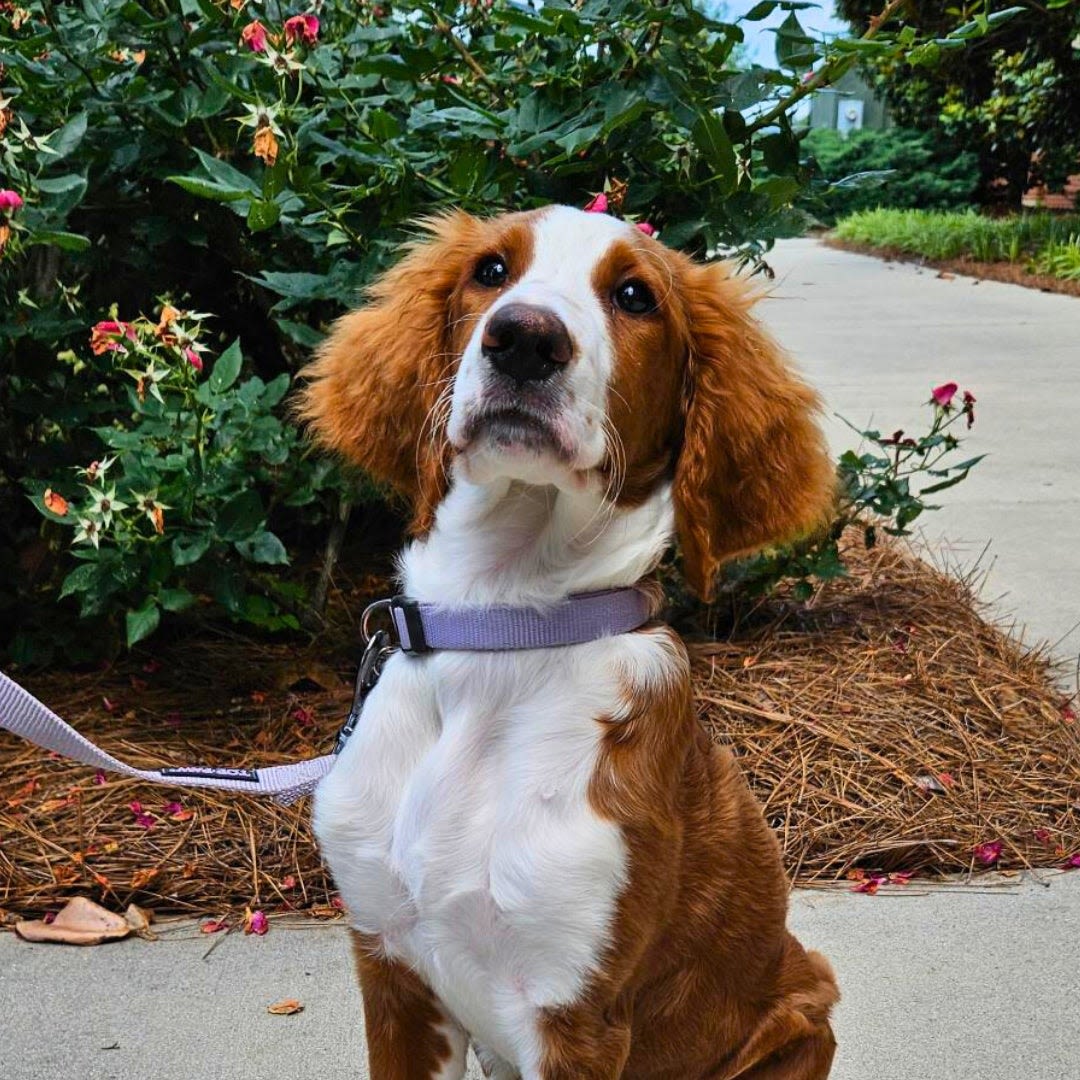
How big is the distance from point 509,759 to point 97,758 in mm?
834

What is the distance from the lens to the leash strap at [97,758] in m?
2.40

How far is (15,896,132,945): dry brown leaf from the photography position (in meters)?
3.12

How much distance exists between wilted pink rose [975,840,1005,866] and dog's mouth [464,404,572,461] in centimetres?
195

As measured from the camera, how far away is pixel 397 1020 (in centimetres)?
235

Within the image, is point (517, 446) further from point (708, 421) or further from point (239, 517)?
point (239, 517)

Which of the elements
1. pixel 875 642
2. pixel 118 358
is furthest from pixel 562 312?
pixel 875 642

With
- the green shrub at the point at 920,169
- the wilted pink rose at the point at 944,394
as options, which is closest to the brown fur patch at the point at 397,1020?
the wilted pink rose at the point at 944,394

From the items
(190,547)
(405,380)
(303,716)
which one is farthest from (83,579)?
(405,380)

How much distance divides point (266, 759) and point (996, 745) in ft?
6.63

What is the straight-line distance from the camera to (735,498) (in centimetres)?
242

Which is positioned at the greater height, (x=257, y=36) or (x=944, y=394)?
(x=257, y=36)

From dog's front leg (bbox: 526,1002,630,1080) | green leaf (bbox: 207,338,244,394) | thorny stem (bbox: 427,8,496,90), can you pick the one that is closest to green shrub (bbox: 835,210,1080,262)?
thorny stem (bbox: 427,8,496,90)

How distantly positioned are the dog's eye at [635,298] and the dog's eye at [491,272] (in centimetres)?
20

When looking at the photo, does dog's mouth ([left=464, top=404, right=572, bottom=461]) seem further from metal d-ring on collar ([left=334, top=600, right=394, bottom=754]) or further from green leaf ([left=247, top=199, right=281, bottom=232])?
green leaf ([left=247, top=199, right=281, bottom=232])
